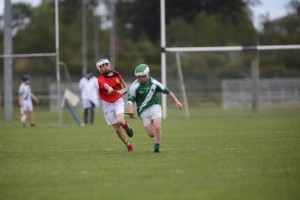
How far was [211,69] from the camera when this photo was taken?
65750mm

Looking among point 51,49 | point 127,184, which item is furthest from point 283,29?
point 127,184

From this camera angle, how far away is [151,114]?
14.2 m

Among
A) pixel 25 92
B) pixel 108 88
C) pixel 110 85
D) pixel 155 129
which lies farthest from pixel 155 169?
pixel 25 92

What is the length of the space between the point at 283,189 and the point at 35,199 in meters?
3.36

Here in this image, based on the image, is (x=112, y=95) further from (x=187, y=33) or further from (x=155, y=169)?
(x=187, y=33)

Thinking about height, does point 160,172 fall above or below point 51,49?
below

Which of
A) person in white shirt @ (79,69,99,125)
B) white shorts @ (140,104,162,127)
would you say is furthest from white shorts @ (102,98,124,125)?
person in white shirt @ (79,69,99,125)

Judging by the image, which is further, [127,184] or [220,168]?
[220,168]

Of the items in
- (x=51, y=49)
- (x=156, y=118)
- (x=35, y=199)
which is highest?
(x=51, y=49)

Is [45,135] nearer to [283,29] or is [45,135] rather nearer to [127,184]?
[127,184]

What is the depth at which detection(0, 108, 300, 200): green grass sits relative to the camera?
895 centimetres

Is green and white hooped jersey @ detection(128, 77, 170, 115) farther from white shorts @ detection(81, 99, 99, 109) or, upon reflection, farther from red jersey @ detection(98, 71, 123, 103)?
white shorts @ detection(81, 99, 99, 109)

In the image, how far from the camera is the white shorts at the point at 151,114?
1418cm

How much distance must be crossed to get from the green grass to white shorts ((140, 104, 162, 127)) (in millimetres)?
716
